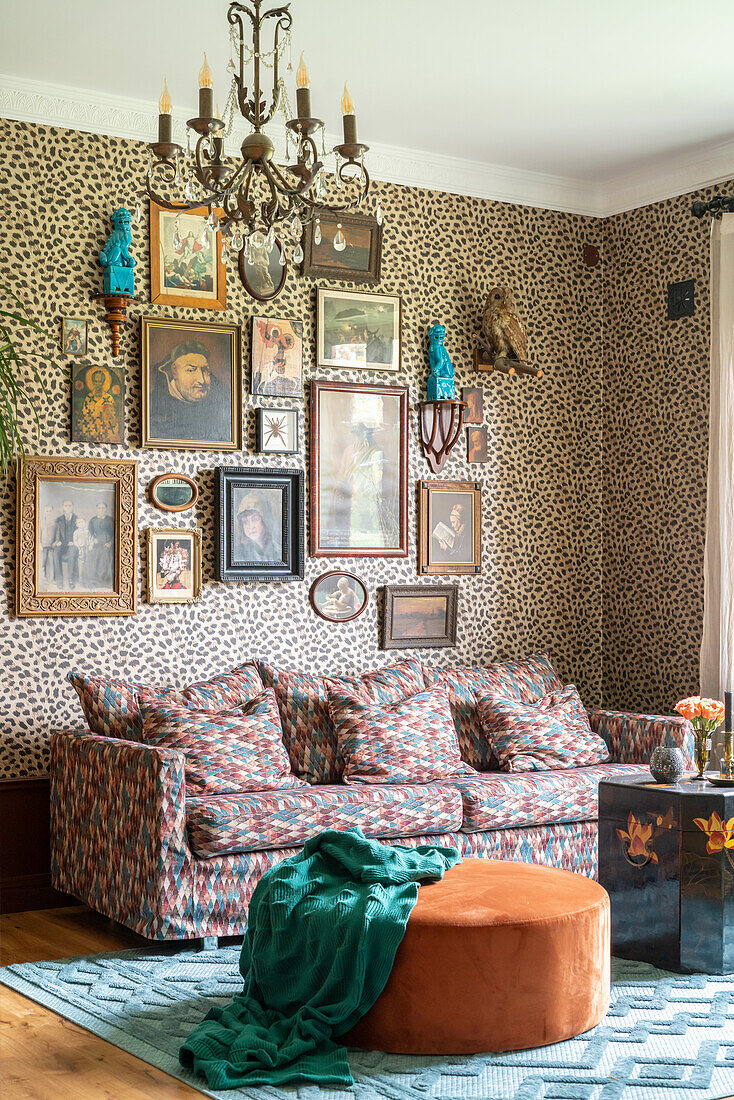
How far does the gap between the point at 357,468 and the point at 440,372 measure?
66cm

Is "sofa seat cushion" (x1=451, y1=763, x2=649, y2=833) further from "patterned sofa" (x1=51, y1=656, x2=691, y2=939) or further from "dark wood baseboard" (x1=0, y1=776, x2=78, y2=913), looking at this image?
"dark wood baseboard" (x1=0, y1=776, x2=78, y2=913)

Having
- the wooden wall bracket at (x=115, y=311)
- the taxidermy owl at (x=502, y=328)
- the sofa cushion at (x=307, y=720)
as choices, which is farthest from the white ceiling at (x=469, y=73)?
the sofa cushion at (x=307, y=720)

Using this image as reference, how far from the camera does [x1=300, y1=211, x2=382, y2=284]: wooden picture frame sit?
5.86m

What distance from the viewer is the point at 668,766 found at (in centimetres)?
445

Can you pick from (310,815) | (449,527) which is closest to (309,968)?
(310,815)

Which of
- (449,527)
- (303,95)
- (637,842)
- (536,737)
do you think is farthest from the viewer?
(449,527)

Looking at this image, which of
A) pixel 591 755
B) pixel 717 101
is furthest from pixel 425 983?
pixel 717 101

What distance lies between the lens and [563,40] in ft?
15.5

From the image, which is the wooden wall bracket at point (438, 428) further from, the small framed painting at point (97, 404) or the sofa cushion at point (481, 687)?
the small framed painting at point (97, 404)

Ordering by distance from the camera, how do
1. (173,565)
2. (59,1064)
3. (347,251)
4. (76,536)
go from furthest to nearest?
(347,251)
(173,565)
(76,536)
(59,1064)

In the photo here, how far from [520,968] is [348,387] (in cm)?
321

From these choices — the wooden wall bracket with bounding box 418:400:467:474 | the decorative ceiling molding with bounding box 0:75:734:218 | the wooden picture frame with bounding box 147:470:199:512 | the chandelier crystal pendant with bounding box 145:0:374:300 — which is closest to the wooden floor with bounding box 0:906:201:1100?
the wooden picture frame with bounding box 147:470:199:512

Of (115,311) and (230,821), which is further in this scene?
(115,311)

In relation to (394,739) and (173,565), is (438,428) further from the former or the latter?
(394,739)
